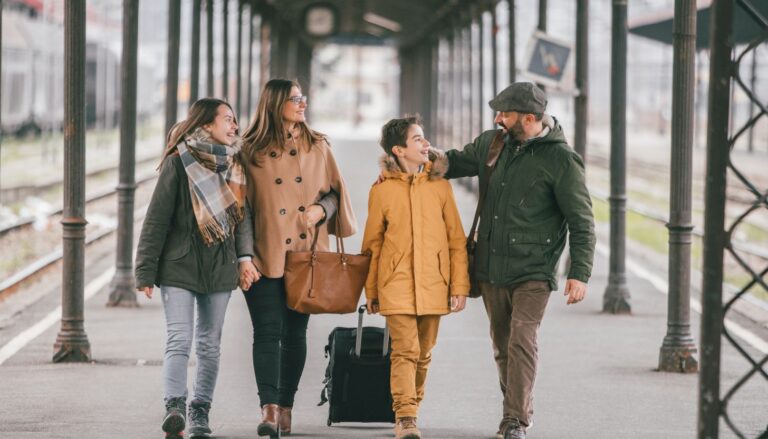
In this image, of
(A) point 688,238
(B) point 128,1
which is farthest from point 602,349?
(B) point 128,1

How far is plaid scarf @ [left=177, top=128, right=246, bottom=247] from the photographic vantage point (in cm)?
661

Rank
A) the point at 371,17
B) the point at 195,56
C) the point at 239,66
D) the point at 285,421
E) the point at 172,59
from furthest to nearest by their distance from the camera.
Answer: the point at 371,17
the point at 239,66
the point at 195,56
the point at 172,59
the point at 285,421

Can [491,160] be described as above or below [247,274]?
above

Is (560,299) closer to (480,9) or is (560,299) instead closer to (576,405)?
(576,405)

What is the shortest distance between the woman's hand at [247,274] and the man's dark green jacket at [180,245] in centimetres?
11

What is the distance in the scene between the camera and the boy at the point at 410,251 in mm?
6711

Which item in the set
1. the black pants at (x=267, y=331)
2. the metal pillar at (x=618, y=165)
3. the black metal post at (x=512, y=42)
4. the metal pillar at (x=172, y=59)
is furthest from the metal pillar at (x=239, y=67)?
the black pants at (x=267, y=331)

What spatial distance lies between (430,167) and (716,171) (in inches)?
83.6

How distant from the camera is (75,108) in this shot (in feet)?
31.5

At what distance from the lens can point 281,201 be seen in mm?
6809

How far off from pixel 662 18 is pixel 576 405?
A: 17525 mm

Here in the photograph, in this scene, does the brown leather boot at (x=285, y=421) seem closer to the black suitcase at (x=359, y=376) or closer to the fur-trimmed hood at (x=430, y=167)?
the black suitcase at (x=359, y=376)

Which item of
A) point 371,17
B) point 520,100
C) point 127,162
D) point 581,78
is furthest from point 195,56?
point 371,17

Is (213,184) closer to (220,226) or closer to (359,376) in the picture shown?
(220,226)
